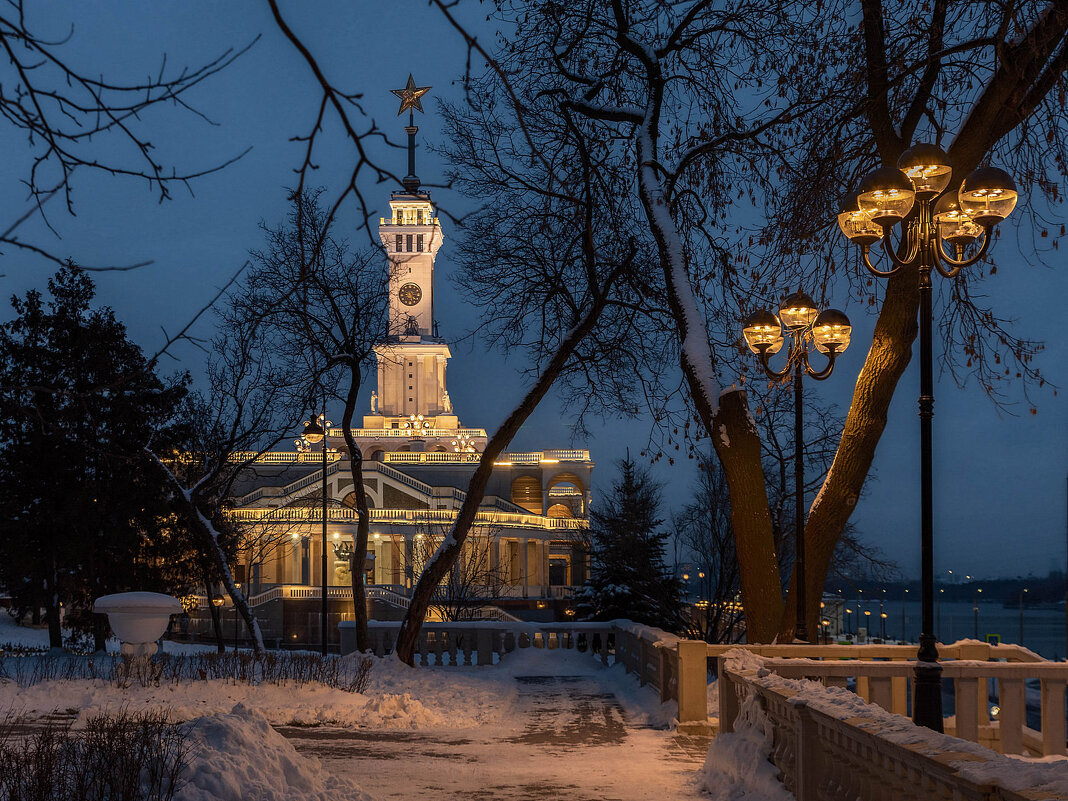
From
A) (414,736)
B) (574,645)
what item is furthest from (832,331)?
(574,645)

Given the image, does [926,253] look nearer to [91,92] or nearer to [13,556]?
[91,92]

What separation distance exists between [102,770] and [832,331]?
1031 centimetres

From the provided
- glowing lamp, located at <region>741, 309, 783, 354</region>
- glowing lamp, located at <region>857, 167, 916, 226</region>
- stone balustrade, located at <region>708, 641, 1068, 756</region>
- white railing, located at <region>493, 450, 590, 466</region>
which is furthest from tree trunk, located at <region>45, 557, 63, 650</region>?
white railing, located at <region>493, 450, 590, 466</region>

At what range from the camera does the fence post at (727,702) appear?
11.2 metres

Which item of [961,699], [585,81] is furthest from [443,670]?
[961,699]

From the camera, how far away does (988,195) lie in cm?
994

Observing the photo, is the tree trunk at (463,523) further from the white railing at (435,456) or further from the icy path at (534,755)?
the white railing at (435,456)

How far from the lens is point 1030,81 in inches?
445

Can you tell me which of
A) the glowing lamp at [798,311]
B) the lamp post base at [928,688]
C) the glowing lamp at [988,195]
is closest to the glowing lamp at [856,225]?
the glowing lamp at [988,195]

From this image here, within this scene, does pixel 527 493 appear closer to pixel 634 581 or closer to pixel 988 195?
pixel 634 581

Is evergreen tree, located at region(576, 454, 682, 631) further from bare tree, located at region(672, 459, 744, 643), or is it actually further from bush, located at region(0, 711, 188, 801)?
bush, located at region(0, 711, 188, 801)

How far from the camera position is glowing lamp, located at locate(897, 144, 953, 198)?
31.8ft

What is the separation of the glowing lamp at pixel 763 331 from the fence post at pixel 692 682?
3.95m

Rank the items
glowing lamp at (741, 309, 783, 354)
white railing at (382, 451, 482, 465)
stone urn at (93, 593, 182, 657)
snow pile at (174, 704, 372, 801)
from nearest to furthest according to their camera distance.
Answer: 1. snow pile at (174, 704, 372, 801)
2. glowing lamp at (741, 309, 783, 354)
3. stone urn at (93, 593, 182, 657)
4. white railing at (382, 451, 482, 465)
